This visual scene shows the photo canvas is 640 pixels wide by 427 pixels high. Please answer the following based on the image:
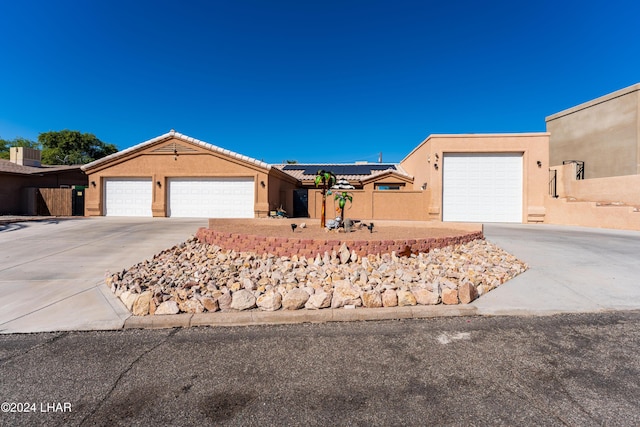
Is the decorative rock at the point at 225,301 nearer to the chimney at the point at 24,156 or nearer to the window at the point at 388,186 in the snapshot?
the window at the point at 388,186

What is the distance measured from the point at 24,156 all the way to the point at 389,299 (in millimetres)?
31192

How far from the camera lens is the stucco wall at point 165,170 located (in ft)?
55.2

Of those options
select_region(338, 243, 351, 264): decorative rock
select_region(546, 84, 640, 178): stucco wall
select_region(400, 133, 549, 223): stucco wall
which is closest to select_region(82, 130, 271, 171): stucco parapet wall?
select_region(400, 133, 549, 223): stucco wall

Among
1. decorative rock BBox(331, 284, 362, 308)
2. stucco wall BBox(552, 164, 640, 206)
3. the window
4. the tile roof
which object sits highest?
the tile roof

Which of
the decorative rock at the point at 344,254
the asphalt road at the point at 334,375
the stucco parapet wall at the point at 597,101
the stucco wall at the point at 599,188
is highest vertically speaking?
the stucco parapet wall at the point at 597,101

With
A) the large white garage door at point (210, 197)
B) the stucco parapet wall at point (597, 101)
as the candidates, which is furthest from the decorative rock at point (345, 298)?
the stucco parapet wall at point (597, 101)

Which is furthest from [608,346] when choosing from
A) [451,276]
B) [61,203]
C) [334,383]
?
[61,203]

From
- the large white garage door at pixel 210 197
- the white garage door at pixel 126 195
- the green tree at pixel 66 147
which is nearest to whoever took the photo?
the large white garage door at pixel 210 197

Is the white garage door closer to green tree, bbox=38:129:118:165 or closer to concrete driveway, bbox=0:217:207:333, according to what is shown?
concrete driveway, bbox=0:217:207:333

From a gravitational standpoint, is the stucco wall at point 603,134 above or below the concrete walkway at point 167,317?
above

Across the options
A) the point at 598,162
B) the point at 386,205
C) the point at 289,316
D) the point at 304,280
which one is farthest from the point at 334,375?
the point at 598,162

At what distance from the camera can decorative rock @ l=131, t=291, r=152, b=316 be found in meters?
4.14

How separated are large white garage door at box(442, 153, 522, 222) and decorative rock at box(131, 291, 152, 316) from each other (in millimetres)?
15571

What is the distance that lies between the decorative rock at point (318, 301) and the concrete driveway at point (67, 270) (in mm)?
2454
